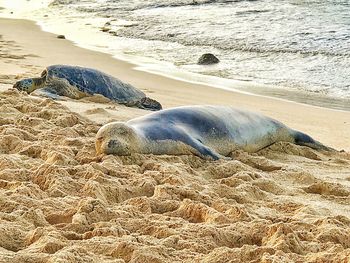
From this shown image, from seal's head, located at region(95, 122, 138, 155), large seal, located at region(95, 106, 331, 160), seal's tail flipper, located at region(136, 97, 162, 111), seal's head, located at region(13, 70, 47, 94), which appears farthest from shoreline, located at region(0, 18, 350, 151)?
seal's head, located at region(95, 122, 138, 155)

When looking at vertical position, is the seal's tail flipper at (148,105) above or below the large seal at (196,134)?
below

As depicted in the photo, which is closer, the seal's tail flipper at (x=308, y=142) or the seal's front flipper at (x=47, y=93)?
the seal's tail flipper at (x=308, y=142)

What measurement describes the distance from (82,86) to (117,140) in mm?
3107

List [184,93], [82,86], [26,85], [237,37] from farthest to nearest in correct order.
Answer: [237,37] < [184,93] < [82,86] < [26,85]

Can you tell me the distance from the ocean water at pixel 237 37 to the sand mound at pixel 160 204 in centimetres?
433

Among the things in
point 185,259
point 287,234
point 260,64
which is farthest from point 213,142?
point 260,64

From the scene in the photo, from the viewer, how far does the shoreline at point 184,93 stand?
7281 millimetres

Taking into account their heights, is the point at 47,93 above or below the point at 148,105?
above

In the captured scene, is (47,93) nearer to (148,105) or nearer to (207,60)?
(148,105)

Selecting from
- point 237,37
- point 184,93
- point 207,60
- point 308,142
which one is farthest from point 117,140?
point 237,37

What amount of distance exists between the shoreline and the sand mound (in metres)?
1.61

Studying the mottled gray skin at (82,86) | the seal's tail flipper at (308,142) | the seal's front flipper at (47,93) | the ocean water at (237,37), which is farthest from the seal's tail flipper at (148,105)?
the ocean water at (237,37)

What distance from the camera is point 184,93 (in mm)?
9133

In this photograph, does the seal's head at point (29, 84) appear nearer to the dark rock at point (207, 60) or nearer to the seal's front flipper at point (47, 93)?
the seal's front flipper at point (47, 93)
